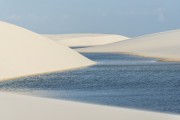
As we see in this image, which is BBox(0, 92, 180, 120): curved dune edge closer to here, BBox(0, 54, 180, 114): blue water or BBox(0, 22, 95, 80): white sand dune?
BBox(0, 54, 180, 114): blue water

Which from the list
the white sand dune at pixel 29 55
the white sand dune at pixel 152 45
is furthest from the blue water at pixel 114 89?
the white sand dune at pixel 152 45

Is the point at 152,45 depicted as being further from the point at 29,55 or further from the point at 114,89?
the point at 114,89

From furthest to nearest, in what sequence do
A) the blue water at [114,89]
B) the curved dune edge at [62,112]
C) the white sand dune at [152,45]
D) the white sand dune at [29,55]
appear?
the white sand dune at [152,45], the white sand dune at [29,55], the blue water at [114,89], the curved dune edge at [62,112]

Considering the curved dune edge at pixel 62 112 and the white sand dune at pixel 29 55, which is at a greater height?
the white sand dune at pixel 29 55

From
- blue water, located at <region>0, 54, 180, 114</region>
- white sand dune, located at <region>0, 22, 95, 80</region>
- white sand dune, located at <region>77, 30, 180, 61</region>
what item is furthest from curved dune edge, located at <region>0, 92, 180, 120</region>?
white sand dune, located at <region>77, 30, 180, 61</region>

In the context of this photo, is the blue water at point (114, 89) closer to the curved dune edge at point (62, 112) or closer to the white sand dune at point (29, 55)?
the curved dune edge at point (62, 112)

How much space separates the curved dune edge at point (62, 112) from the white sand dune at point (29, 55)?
2093 centimetres

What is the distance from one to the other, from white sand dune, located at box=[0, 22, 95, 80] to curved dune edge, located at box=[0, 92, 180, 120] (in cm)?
2093

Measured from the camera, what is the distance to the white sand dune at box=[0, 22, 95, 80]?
130 ft

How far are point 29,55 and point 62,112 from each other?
98.8 ft

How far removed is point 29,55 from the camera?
1729 inches

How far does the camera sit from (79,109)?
47.4ft

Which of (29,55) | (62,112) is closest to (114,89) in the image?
(62,112)

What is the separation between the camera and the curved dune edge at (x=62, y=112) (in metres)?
13.7
